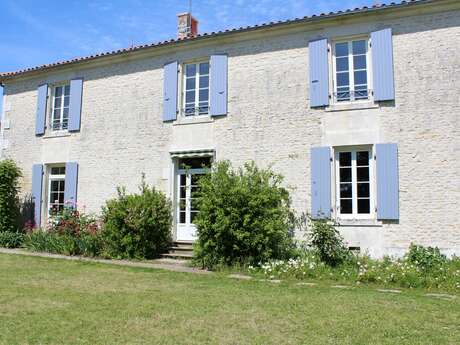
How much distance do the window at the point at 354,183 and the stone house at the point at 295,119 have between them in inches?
1.2

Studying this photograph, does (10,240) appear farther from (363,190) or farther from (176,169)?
(363,190)

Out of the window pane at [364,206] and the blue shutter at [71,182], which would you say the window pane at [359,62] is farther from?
the blue shutter at [71,182]

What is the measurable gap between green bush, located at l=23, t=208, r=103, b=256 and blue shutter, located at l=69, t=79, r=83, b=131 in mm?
2452

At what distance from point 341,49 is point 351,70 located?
1.88ft

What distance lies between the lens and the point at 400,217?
920 centimetres

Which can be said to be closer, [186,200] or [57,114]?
[186,200]

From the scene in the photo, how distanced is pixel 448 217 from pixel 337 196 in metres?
2.17

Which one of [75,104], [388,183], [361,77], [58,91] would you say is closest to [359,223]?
[388,183]

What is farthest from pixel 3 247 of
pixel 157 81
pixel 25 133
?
pixel 157 81

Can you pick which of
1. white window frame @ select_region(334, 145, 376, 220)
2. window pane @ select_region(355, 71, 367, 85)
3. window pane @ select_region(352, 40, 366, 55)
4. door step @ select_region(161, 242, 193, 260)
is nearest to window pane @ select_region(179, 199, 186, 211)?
door step @ select_region(161, 242, 193, 260)

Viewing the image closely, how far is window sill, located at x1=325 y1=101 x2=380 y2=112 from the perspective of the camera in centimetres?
965

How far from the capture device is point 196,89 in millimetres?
11633

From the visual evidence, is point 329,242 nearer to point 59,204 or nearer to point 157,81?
point 157,81

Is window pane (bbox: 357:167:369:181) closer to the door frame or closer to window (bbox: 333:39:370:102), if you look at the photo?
window (bbox: 333:39:370:102)
